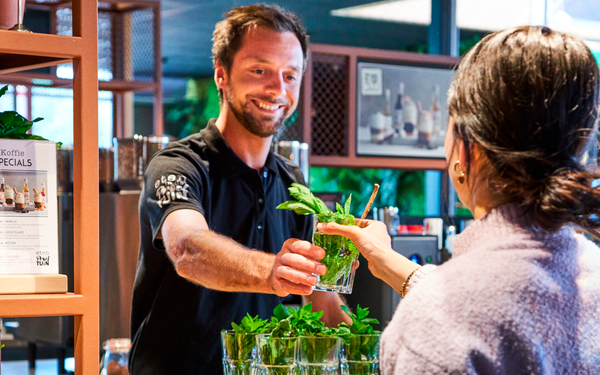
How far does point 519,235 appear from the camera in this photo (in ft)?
3.08

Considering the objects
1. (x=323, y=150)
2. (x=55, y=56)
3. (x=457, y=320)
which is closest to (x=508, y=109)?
(x=457, y=320)

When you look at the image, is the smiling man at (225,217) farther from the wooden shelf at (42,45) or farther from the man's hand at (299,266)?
the wooden shelf at (42,45)

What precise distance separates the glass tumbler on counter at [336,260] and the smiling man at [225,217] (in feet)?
0.18

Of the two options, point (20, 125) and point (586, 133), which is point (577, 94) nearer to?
point (586, 133)

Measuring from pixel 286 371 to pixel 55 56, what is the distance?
31.6 inches

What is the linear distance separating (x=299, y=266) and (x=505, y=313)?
2.01 feet

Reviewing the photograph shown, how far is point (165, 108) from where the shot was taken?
42.6ft

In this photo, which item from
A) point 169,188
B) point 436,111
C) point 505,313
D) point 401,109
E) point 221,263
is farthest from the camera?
point 436,111

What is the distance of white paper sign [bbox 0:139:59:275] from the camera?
1319 millimetres

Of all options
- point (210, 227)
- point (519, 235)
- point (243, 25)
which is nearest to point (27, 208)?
point (210, 227)

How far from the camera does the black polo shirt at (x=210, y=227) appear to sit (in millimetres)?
1937

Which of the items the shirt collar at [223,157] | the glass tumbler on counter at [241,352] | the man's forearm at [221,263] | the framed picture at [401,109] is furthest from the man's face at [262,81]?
the framed picture at [401,109]

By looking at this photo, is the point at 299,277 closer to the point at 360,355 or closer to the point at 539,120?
the point at 360,355

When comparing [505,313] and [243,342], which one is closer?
[505,313]
